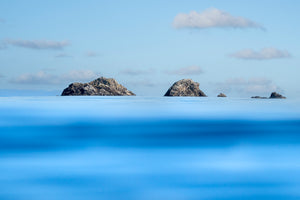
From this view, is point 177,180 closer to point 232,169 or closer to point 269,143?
point 232,169

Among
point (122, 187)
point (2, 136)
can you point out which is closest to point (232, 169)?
point (122, 187)

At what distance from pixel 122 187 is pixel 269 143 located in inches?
551

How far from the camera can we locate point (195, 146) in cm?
2244

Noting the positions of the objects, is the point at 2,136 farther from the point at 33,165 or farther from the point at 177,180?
the point at 177,180

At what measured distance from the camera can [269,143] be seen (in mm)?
24422

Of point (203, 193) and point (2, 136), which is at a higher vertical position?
point (2, 136)

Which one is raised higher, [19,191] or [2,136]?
[2,136]

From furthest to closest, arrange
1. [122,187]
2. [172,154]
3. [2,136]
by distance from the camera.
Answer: [2,136] → [172,154] → [122,187]

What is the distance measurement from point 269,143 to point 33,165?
15175mm

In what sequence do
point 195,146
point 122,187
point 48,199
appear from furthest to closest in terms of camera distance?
point 195,146 < point 122,187 < point 48,199

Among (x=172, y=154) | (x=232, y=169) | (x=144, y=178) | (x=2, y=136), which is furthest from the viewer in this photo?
(x=2, y=136)

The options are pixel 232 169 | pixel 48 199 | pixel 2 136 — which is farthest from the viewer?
pixel 2 136

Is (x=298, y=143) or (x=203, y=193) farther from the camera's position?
(x=298, y=143)

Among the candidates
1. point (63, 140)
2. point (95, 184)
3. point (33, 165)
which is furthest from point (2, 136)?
point (95, 184)
